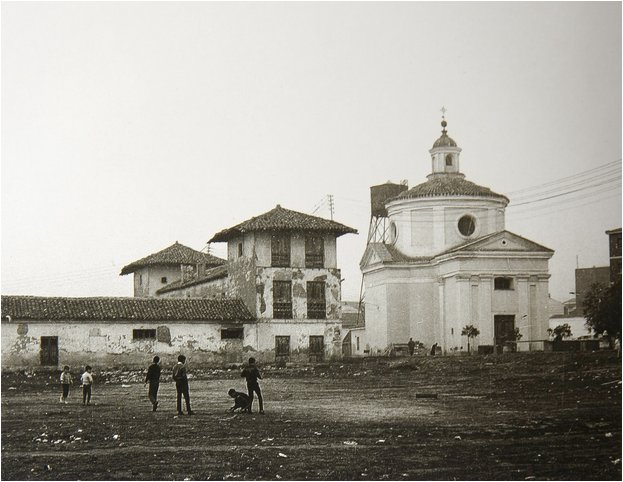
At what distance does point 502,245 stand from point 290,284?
355cm

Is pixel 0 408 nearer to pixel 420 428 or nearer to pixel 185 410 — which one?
pixel 185 410

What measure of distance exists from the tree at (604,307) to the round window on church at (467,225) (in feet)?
14.0

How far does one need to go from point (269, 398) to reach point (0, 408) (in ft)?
7.99

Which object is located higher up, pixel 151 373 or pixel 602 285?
pixel 602 285

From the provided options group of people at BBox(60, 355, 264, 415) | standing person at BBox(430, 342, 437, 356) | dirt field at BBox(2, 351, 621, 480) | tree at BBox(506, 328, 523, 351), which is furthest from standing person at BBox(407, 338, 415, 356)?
group of people at BBox(60, 355, 264, 415)

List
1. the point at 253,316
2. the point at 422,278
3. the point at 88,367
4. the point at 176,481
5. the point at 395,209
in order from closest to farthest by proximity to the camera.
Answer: the point at 176,481 < the point at 88,367 < the point at 253,316 < the point at 395,209 < the point at 422,278

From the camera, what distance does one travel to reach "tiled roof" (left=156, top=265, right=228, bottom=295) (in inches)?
411

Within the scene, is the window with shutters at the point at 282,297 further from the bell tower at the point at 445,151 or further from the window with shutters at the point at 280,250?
the bell tower at the point at 445,151

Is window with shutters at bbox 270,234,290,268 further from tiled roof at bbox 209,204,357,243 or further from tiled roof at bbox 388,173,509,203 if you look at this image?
tiled roof at bbox 388,173,509,203

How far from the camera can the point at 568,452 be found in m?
7.91

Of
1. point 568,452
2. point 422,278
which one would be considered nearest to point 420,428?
point 568,452

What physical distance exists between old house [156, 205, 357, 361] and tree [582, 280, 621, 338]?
237cm

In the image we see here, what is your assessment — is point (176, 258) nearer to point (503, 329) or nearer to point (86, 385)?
point (86, 385)

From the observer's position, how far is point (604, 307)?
347 inches
